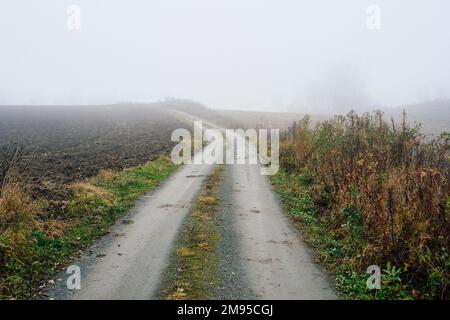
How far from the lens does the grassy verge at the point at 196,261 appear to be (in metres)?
6.94

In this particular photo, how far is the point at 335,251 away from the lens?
28.7ft

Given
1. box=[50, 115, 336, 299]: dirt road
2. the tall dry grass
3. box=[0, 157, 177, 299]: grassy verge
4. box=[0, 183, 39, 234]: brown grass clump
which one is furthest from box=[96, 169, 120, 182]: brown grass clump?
the tall dry grass

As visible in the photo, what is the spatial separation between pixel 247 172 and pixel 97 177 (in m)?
7.16

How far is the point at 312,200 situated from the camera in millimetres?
12969

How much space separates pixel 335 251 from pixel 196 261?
319cm

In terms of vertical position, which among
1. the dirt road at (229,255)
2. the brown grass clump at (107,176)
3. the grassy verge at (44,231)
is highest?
the brown grass clump at (107,176)

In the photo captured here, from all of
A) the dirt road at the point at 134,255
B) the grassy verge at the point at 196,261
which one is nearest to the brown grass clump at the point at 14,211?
the dirt road at the point at 134,255

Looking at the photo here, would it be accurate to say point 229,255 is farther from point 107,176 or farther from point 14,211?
point 107,176

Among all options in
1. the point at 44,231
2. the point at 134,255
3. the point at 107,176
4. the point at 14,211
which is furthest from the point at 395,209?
the point at 107,176

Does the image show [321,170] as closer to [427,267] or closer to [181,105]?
[427,267]

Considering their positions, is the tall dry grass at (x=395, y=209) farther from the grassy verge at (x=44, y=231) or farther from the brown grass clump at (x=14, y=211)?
the brown grass clump at (x=14, y=211)

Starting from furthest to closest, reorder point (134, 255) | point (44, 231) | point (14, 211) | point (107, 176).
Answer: point (107, 176) < point (44, 231) < point (14, 211) < point (134, 255)

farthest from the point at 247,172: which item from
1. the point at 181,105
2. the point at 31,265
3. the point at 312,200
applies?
the point at 181,105

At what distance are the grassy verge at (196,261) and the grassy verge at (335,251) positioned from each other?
7.88 feet
